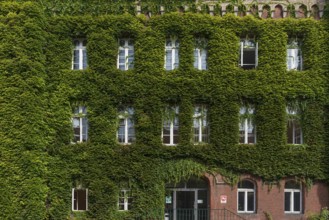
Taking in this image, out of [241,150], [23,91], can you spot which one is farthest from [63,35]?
[241,150]

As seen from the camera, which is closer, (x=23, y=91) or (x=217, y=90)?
(x=23, y=91)

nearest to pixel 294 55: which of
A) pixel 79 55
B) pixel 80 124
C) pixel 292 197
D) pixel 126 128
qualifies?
pixel 292 197

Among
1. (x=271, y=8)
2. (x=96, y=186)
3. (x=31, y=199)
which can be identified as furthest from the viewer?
(x=271, y=8)

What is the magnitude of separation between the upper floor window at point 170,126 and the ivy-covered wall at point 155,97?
0.47 m

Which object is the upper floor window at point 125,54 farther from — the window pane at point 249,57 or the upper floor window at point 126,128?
the window pane at point 249,57

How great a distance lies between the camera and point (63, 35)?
1026 inches

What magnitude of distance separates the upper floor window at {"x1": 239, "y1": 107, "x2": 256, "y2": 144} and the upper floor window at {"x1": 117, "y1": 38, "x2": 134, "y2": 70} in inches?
256

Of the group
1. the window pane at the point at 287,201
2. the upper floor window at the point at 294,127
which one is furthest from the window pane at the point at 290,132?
the window pane at the point at 287,201

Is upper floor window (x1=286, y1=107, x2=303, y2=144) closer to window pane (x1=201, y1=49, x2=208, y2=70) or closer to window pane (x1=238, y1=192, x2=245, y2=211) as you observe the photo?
window pane (x1=238, y1=192, x2=245, y2=211)

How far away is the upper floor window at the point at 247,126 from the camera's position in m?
25.6

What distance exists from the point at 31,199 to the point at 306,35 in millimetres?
16302

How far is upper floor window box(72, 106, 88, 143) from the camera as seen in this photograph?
84.7 feet

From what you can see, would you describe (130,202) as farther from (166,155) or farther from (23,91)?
(23,91)

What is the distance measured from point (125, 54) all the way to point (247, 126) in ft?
24.8
